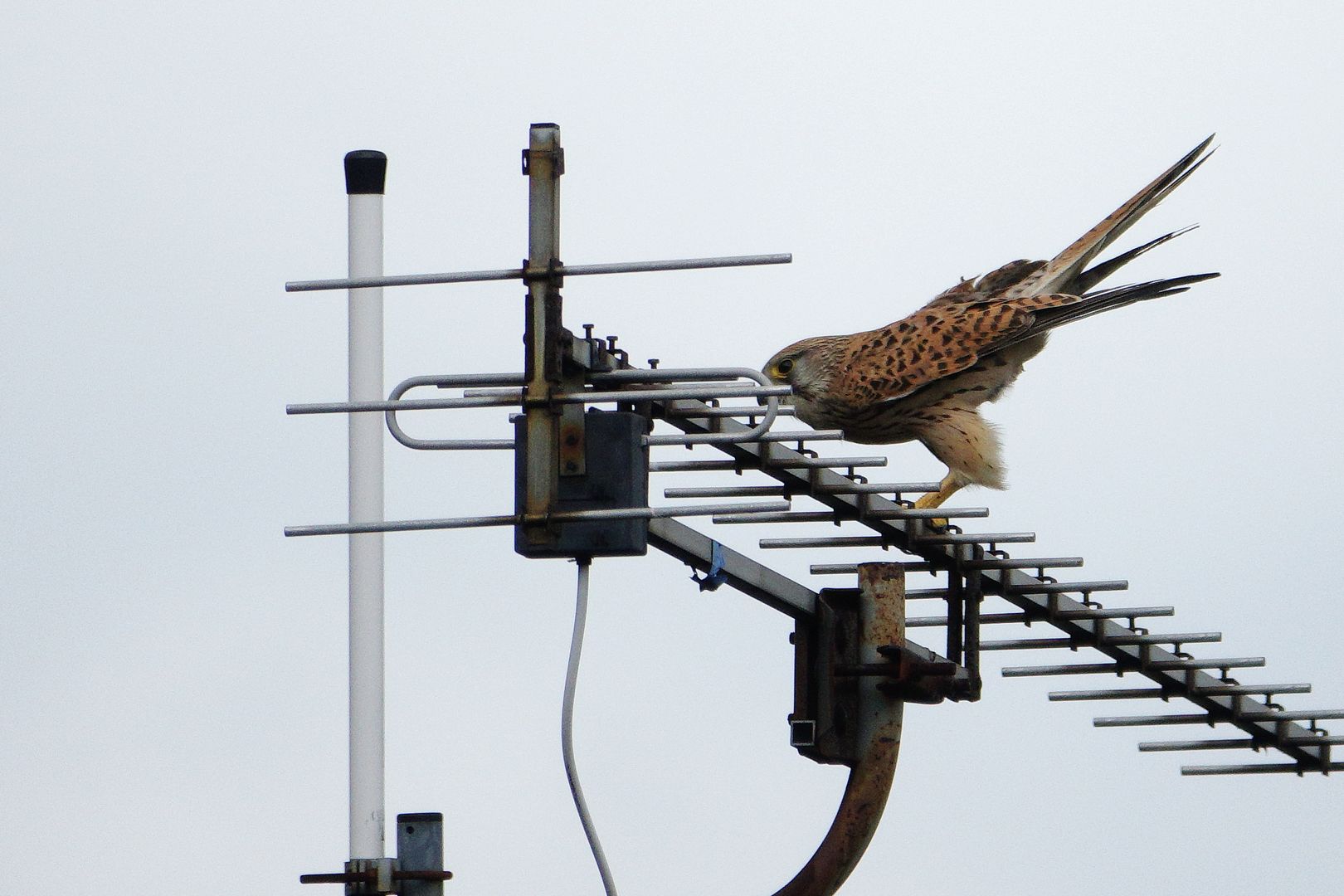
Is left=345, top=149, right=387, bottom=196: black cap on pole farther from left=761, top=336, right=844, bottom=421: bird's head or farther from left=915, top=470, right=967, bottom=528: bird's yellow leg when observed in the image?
left=915, top=470, right=967, bottom=528: bird's yellow leg

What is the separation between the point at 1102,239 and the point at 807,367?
143cm

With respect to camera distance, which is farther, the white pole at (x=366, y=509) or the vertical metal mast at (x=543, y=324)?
the white pole at (x=366, y=509)

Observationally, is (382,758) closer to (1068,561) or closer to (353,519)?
(353,519)

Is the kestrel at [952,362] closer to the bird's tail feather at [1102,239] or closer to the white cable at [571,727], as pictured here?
the bird's tail feather at [1102,239]

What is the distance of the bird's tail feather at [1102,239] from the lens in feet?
33.0

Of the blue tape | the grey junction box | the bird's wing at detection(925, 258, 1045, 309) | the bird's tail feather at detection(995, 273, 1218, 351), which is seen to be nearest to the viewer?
the grey junction box

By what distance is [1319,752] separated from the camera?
9258mm

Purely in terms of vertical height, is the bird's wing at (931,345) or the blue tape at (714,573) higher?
the bird's wing at (931,345)

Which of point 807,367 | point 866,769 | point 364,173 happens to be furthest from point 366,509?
point 807,367

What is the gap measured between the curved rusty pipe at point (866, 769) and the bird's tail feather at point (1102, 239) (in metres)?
3.14

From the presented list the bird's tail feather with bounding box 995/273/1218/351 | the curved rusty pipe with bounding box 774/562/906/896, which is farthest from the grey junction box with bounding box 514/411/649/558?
the bird's tail feather with bounding box 995/273/1218/351

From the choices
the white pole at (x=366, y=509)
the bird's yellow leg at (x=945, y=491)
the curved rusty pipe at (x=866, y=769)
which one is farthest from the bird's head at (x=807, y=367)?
the white pole at (x=366, y=509)

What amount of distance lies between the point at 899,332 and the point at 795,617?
320cm

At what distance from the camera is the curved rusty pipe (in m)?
7.25
